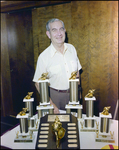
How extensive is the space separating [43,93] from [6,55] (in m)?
0.91

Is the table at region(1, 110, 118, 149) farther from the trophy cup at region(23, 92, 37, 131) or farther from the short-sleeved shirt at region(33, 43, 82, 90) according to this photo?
the short-sleeved shirt at region(33, 43, 82, 90)

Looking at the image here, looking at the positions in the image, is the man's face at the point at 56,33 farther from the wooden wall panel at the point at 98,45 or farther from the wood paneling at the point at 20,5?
the wood paneling at the point at 20,5

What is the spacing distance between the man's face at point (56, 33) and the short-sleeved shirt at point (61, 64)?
0.29 ft

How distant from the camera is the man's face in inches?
87.4

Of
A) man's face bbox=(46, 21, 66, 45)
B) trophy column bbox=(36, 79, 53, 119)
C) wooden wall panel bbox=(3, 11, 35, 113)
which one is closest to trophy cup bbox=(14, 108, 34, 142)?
trophy column bbox=(36, 79, 53, 119)

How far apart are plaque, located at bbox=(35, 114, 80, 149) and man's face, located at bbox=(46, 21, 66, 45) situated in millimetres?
1015

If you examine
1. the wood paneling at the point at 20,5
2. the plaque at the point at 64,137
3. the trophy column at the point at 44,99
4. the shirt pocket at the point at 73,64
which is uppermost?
the wood paneling at the point at 20,5

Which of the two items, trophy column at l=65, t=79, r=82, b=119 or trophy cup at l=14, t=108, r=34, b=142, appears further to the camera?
trophy column at l=65, t=79, r=82, b=119

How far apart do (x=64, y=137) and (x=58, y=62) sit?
1.00 meters

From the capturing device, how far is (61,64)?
230 centimetres

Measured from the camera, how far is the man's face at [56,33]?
2.22 meters

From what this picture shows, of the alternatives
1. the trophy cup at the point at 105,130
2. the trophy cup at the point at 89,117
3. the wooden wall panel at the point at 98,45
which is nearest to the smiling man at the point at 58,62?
the wooden wall panel at the point at 98,45

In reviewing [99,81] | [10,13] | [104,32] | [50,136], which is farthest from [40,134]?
[10,13]

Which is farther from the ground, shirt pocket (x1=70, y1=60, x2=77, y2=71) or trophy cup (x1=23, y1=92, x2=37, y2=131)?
shirt pocket (x1=70, y1=60, x2=77, y2=71)
